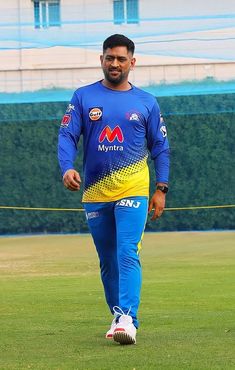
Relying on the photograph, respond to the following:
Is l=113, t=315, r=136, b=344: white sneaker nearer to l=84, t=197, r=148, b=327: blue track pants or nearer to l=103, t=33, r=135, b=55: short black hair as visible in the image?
l=84, t=197, r=148, b=327: blue track pants

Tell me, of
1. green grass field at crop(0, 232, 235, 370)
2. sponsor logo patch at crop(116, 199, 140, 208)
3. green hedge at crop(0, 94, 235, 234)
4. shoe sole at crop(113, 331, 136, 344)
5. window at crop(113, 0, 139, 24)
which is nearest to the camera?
green grass field at crop(0, 232, 235, 370)

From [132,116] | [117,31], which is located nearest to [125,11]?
[117,31]

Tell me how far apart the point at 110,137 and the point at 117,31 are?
19.5m

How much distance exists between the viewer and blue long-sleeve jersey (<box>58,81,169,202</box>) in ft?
25.1

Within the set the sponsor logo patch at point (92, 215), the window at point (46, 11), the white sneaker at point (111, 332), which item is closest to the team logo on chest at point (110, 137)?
the sponsor logo patch at point (92, 215)

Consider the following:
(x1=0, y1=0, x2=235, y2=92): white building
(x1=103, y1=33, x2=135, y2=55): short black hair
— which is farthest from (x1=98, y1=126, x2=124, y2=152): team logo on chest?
(x1=0, y1=0, x2=235, y2=92): white building

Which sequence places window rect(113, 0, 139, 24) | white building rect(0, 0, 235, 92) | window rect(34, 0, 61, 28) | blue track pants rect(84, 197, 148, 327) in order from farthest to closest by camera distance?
window rect(34, 0, 61, 28) < window rect(113, 0, 139, 24) < white building rect(0, 0, 235, 92) < blue track pants rect(84, 197, 148, 327)

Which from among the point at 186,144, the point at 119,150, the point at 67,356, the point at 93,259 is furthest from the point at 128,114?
the point at 186,144

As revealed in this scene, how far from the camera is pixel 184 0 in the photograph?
2916 centimetres

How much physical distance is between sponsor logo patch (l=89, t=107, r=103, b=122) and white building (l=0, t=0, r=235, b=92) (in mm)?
17881

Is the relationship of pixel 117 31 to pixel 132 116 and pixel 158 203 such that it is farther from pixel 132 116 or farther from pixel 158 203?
pixel 132 116

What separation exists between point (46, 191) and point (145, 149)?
20.6m

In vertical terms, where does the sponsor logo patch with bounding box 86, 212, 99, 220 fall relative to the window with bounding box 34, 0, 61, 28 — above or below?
above

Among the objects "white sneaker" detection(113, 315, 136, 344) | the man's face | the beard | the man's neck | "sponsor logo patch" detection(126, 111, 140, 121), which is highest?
the man's face
